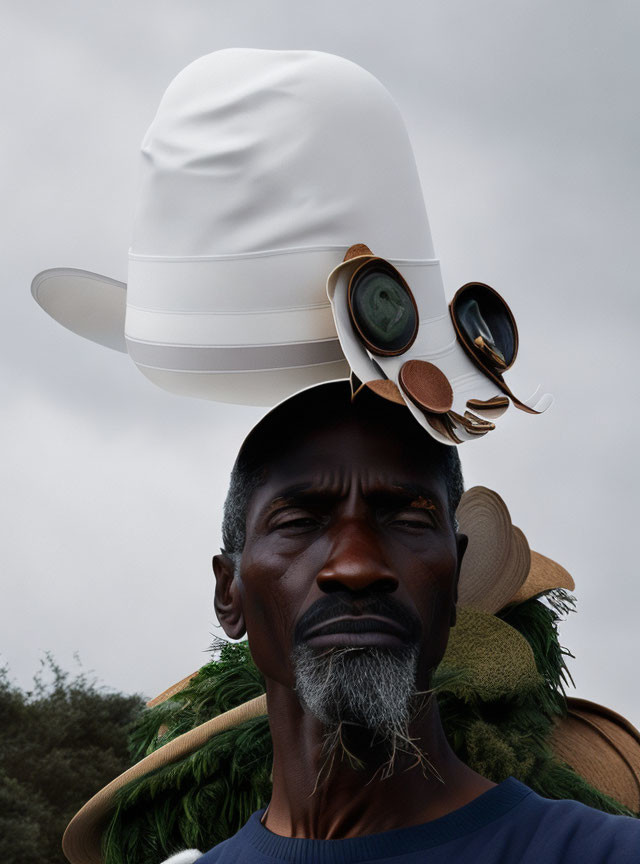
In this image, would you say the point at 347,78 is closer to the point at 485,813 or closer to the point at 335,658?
the point at 335,658

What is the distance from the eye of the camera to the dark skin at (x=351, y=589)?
2.66m

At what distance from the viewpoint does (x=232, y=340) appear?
2.97m

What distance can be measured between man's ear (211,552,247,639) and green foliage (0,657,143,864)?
21.8 feet

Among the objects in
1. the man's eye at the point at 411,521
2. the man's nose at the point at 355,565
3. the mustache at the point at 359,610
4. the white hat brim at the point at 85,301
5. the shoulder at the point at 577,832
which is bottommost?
the shoulder at the point at 577,832

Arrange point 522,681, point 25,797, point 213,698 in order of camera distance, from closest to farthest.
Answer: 1. point 522,681
2. point 213,698
3. point 25,797

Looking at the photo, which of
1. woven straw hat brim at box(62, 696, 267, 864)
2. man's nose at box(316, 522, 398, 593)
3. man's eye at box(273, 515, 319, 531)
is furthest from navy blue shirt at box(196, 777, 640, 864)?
woven straw hat brim at box(62, 696, 267, 864)

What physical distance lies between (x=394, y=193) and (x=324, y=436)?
70 cm

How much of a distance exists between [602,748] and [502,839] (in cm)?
127

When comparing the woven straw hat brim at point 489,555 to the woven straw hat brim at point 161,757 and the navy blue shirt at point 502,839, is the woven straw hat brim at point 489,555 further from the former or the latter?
the navy blue shirt at point 502,839

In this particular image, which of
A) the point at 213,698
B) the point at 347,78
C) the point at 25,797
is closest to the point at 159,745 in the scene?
the point at 213,698

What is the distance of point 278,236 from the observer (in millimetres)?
2924

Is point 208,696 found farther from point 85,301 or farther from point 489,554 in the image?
point 85,301

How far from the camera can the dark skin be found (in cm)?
266

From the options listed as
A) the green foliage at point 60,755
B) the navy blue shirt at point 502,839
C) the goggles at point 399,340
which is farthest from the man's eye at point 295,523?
the green foliage at point 60,755
